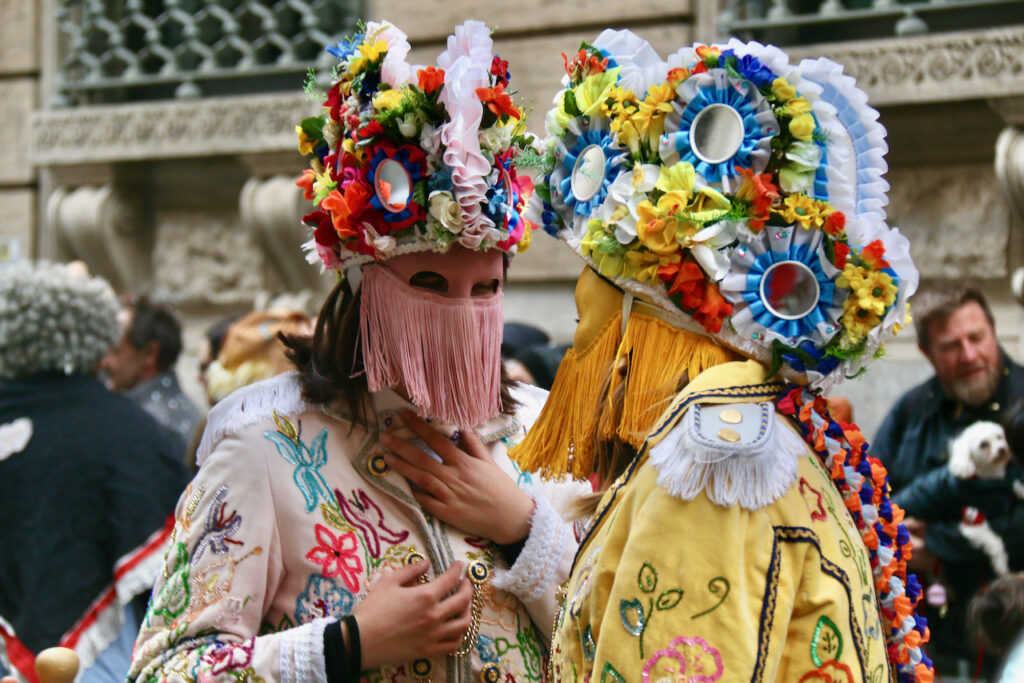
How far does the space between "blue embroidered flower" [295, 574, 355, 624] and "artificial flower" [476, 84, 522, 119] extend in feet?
3.09

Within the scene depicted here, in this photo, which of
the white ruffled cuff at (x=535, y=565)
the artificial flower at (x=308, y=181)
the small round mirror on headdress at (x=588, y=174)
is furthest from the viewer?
the artificial flower at (x=308, y=181)

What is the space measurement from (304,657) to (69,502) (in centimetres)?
177

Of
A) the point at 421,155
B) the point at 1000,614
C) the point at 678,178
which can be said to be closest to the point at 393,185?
the point at 421,155

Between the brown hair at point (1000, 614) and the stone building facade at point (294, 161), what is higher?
the stone building facade at point (294, 161)

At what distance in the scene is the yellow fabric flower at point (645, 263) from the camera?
1.77 metres

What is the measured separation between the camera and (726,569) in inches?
61.9

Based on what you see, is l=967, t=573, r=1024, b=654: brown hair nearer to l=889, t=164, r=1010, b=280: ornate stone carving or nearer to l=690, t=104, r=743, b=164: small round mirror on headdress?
l=690, t=104, r=743, b=164: small round mirror on headdress

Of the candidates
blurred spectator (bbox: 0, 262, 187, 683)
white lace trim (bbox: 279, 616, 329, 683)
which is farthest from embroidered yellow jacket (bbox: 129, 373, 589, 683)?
blurred spectator (bbox: 0, 262, 187, 683)

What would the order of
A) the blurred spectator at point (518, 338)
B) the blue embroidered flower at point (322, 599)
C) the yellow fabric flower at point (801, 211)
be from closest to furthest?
the yellow fabric flower at point (801, 211) < the blue embroidered flower at point (322, 599) < the blurred spectator at point (518, 338)

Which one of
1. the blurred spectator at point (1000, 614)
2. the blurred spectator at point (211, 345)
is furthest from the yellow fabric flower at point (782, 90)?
the blurred spectator at point (211, 345)

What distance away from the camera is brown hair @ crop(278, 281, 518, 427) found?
91.0 inches

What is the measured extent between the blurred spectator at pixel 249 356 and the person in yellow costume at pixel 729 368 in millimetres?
2632

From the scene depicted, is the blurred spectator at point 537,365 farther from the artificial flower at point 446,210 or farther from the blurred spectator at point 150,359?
the artificial flower at point 446,210

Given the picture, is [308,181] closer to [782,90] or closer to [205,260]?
[782,90]
